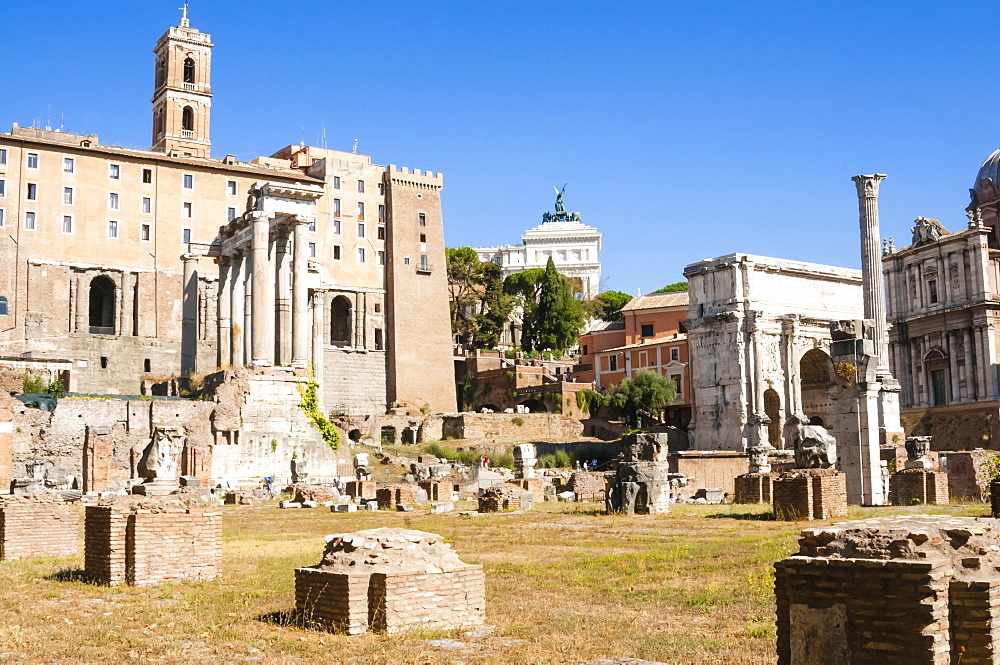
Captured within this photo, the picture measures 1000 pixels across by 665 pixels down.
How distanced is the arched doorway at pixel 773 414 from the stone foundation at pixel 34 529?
36164 millimetres

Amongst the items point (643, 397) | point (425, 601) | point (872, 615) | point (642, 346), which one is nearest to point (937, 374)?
point (643, 397)

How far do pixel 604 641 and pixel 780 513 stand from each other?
36.9ft

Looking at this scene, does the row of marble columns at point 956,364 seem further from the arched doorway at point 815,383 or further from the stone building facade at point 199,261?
the stone building facade at point 199,261

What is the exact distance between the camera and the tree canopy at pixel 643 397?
202 ft

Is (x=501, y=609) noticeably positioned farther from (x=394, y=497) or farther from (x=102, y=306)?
(x=102, y=306)

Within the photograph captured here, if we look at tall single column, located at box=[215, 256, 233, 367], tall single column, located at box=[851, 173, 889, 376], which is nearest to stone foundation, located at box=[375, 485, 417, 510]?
tall single column, located at box=[851, 173, 889, 376]

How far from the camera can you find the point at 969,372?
2073 inches

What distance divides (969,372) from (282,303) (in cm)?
3270

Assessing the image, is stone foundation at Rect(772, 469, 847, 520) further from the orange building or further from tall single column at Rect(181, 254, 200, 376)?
the orange building

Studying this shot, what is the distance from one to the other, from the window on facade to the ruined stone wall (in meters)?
12.2

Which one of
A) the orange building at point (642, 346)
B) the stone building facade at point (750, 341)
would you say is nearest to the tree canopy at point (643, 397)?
the orange building at point (642, 346)

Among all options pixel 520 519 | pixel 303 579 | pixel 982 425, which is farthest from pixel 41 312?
pixel 303 579

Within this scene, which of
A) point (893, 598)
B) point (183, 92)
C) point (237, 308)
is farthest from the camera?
point (183, 92)

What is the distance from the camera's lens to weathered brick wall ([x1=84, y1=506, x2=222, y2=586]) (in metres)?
12.1
